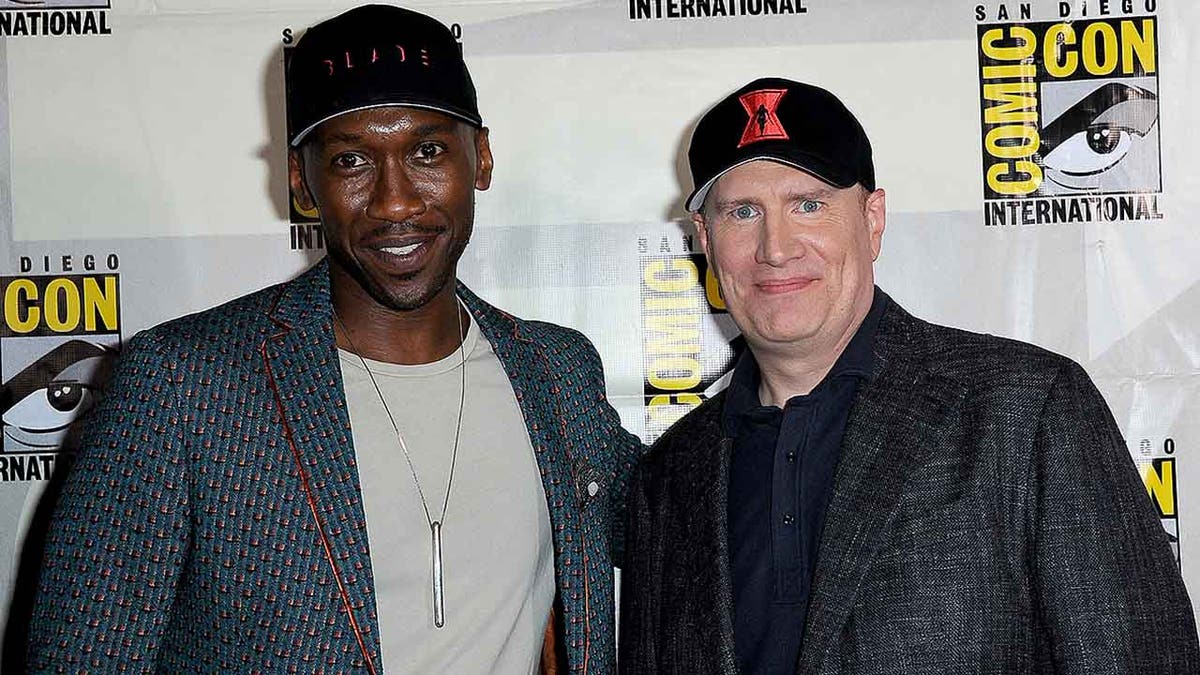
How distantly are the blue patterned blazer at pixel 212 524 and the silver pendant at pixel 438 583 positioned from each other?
0.33ft

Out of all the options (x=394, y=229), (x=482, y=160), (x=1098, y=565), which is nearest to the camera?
(x=1098, y=565)

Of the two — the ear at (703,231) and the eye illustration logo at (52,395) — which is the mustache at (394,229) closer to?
the ear at (703,231)

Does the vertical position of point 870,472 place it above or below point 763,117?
below

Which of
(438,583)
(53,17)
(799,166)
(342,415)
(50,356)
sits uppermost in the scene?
(53,17)

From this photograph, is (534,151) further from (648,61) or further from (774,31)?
(774,31)

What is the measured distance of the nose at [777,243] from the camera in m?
1.61

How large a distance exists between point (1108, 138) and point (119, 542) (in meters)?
1.98

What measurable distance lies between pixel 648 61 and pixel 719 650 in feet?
4.25

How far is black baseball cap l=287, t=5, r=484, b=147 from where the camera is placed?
163 cm

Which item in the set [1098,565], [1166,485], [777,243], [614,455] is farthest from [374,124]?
[1166,485]

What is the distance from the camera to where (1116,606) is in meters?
1.44

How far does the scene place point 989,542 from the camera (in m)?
1.50

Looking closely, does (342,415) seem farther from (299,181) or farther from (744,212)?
(744,212)

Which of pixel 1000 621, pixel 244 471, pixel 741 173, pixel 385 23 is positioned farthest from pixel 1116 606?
pixel 385 23
